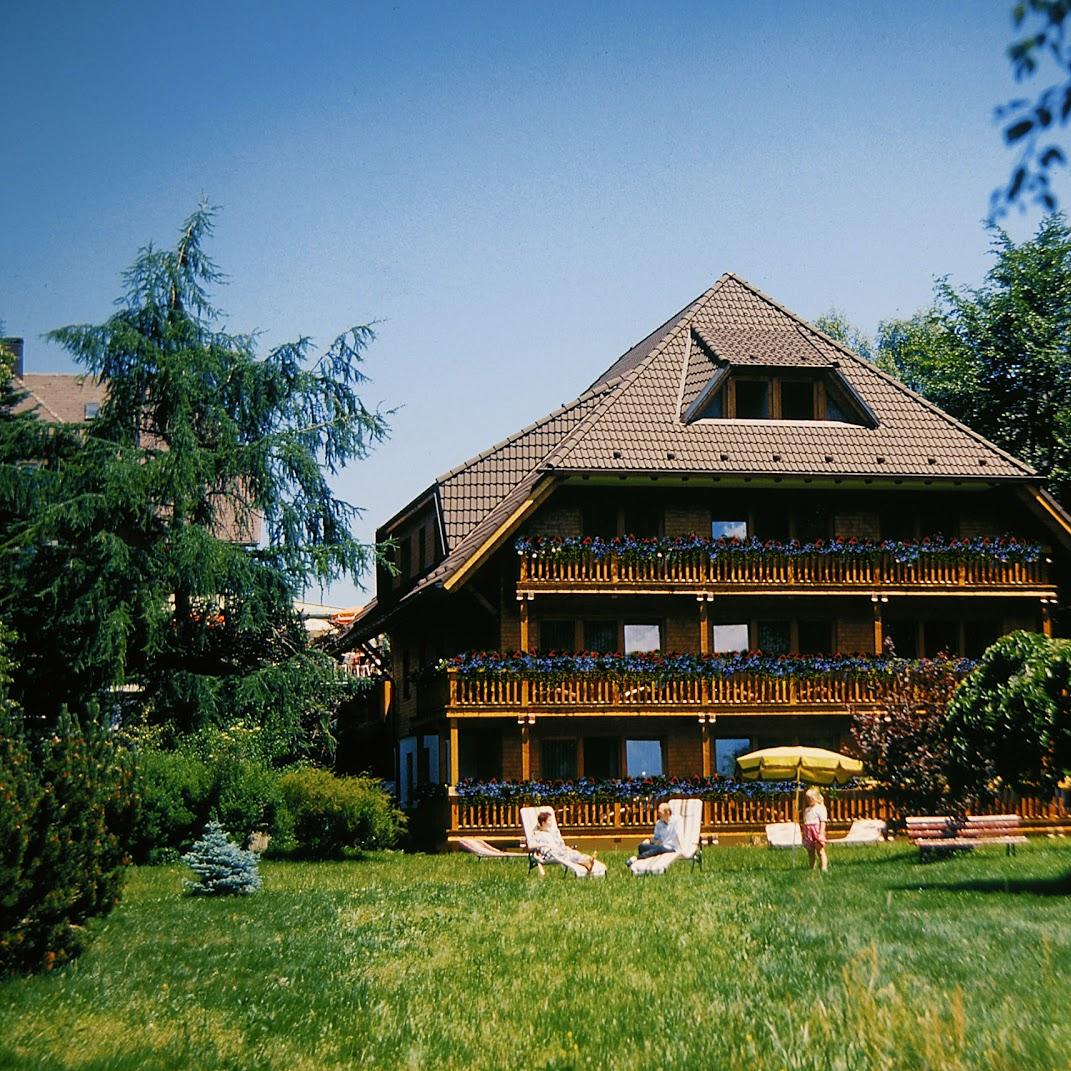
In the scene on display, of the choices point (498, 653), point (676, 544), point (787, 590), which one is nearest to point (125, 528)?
point (498, 653)

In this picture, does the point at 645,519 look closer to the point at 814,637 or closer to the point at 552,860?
the point at 814,637

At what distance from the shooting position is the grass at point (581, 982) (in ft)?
39.4

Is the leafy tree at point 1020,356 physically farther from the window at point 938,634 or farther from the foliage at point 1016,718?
the foliage at point 1016,718

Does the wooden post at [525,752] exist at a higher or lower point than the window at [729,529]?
lower

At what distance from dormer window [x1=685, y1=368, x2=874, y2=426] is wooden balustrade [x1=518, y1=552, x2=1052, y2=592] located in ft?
11.9

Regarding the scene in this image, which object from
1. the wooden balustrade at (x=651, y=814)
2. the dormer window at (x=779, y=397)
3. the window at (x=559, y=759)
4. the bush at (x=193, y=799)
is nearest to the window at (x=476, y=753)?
the window at (x=559, y=759)

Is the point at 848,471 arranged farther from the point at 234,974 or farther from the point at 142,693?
the point at 234,974

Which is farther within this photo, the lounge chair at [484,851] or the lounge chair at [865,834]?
the lounge chair at [865,834]

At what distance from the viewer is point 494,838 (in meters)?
36.5

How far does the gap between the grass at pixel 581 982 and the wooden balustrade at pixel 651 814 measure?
14.3 m

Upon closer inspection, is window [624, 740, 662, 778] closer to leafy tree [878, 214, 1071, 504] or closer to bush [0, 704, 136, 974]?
leafy tree [878, 214, 1071, 504]

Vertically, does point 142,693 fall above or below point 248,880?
above

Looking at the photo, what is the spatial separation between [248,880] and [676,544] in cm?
1756

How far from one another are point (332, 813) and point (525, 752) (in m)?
6.33
